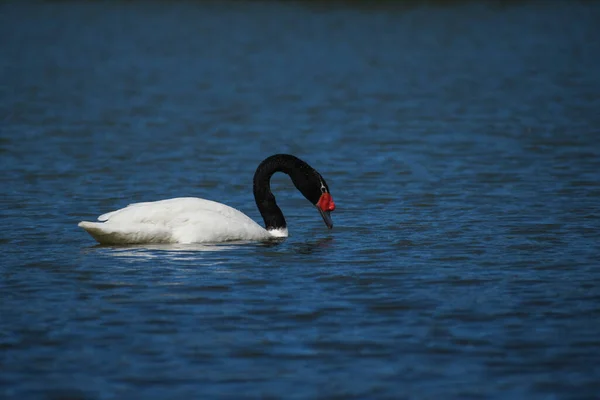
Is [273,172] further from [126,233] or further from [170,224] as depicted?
[126,233]

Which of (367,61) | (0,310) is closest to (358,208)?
(0,310)

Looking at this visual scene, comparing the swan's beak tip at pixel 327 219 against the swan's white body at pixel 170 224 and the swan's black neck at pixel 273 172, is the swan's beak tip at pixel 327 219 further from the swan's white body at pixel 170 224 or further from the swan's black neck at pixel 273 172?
the swan's white body at pixel 170 224

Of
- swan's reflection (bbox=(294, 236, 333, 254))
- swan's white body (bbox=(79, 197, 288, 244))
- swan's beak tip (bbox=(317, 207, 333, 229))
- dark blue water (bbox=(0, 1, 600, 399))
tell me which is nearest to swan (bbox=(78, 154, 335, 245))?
swan's white body (bbox=(79, 197, 288, 244))

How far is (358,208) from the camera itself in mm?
15531

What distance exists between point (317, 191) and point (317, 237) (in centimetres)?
54

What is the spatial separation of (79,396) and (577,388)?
3087 millimetres

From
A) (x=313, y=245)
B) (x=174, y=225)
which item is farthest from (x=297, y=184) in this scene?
(x=174, y=225)

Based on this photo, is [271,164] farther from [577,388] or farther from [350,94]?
[350,94]

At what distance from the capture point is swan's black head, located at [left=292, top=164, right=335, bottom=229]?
44.6 feet

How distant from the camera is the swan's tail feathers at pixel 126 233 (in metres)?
12.0

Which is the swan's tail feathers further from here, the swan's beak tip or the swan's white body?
the swan's beak tip

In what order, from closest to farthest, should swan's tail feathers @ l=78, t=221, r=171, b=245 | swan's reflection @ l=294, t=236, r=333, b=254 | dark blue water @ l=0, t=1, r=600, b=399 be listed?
dark blue water @ l=0, t=1, r=600, b=399 < swan's tail feathers @ l=78, t=221, r=171, b=245 < swan's reflection @ l=294, t=236, r=333, b=254

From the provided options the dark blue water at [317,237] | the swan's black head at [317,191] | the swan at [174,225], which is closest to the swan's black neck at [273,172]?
the swan's black head at [317,191]

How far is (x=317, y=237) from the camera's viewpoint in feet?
44.3
